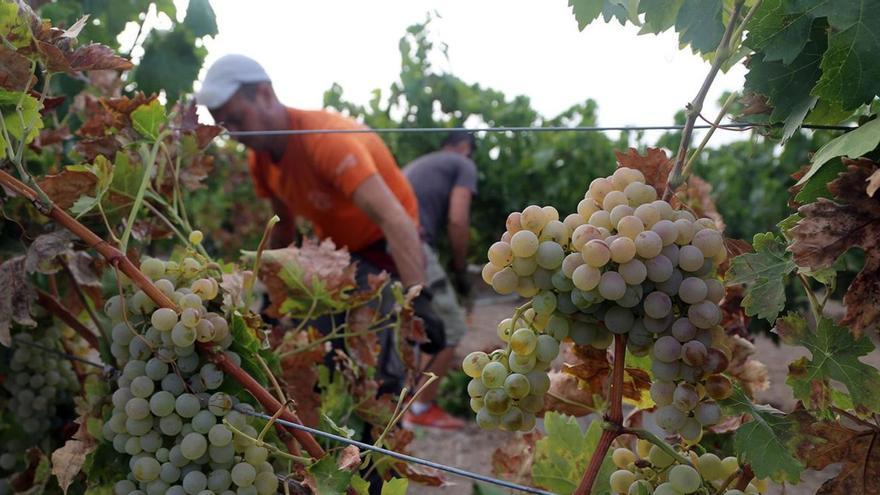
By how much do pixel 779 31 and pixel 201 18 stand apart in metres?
1.24

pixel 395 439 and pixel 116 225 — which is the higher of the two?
pixel 116 225

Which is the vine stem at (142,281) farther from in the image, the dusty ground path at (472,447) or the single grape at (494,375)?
the dusty ground path at (472,447)

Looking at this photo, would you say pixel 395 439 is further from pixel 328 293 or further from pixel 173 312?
pixel 173 312

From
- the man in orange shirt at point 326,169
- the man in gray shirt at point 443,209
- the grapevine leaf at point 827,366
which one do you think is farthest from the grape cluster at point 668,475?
the man in gray shirt at point 443,209

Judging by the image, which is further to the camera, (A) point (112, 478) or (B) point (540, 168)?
(B) point (540, 168)

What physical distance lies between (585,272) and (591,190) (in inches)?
4.8

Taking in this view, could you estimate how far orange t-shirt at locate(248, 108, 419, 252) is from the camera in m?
2.44

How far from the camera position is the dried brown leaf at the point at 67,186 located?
1021 mm

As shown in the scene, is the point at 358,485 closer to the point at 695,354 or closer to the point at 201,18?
the point at 695,354

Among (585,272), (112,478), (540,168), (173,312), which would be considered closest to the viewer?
(585,272)

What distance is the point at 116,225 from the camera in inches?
46.5

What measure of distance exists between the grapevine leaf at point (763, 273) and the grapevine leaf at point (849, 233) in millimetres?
61

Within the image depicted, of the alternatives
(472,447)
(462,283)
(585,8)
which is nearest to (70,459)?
(585,8)

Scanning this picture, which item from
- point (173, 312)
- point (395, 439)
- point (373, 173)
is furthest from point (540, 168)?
point (173, 312)
